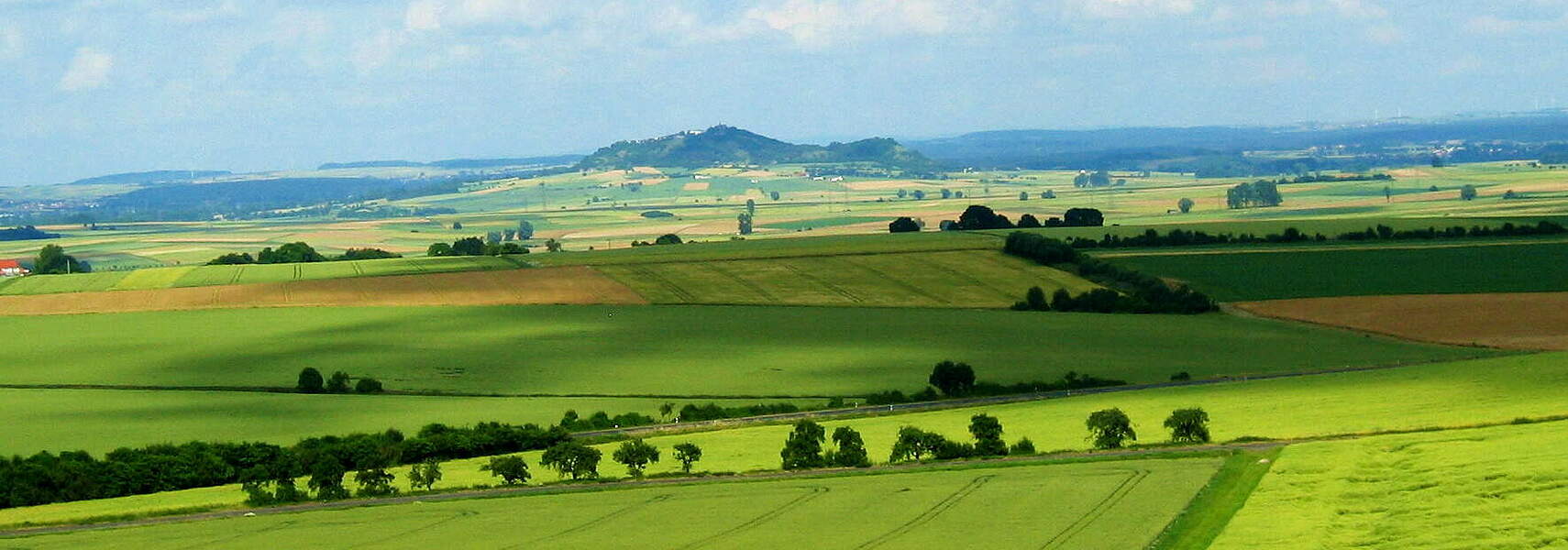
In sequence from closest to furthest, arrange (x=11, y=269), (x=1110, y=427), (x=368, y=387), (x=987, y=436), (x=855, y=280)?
(x=1110, y=427), (x=987, y=436), (x=368, y=387), (x=855, y=280), (x=11, y=269)

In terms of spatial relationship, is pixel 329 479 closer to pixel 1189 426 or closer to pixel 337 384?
pixel 1189 426

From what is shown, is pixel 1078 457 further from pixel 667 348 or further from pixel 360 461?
pixel 667 348

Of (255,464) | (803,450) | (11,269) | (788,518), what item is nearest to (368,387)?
(255,464)

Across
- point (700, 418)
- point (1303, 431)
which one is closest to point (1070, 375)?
point (700, 418)

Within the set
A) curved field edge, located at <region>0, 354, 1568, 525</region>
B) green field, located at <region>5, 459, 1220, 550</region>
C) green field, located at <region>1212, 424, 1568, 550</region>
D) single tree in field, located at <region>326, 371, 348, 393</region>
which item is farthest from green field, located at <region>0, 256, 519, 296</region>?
green field, located at <region>1212, 424, 1568, 550</region>

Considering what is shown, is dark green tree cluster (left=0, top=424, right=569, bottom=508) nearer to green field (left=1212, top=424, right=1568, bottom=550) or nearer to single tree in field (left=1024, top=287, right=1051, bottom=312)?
green field (left=1212, top=424, right=1568, bottom=550)

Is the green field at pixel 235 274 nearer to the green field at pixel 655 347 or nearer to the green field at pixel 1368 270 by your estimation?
the green field at pixel 655 347

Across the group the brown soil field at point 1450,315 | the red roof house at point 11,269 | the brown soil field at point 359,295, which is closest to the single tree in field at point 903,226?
the brown soil field at point 359,295
